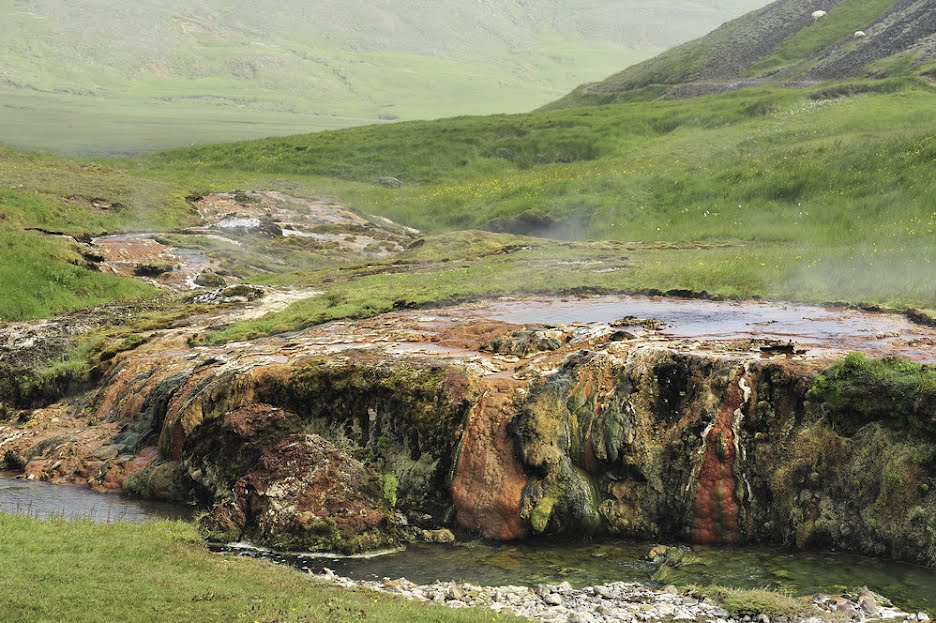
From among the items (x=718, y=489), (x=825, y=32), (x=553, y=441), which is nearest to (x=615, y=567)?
(x=718, y=489)

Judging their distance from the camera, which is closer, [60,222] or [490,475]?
[490,475]

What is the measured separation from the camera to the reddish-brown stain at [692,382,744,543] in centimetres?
2083

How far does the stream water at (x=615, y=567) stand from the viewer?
706 inches

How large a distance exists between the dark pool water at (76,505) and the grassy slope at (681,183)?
40.5ft

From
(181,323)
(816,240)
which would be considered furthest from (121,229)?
(816,240)

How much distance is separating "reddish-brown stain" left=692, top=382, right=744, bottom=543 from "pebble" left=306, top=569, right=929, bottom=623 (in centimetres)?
320

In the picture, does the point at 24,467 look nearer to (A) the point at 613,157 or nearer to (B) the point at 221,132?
(A) the point at 613,157

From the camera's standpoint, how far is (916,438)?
19.6 metres

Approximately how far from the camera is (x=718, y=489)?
2112cm

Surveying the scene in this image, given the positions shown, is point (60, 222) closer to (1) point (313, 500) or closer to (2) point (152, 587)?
(1) point (313, 500)

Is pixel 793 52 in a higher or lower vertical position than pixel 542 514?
higher

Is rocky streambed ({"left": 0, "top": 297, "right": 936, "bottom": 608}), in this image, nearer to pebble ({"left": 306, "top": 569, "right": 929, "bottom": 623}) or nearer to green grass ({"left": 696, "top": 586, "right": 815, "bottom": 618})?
pebble ({"left": 306, "top": 569, "right": 929, "bottom": 623})

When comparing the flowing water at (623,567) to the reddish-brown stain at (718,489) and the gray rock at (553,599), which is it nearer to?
the reddish-brown stain at (718,489)

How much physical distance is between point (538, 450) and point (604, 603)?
5.71 m
